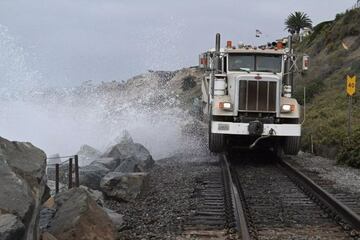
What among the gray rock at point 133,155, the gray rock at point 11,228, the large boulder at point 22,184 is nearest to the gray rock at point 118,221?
the large boulder at point 22,184

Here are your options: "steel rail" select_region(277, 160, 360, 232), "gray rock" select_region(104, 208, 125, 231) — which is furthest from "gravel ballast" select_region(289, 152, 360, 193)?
"gray rock" select_region(104, 208, 125, 231)

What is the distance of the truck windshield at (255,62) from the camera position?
16359mm

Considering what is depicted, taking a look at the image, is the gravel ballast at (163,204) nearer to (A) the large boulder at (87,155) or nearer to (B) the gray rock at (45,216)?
(B) the gray rock at (45,216)

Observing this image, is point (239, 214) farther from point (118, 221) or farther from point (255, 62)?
point (255, 62)

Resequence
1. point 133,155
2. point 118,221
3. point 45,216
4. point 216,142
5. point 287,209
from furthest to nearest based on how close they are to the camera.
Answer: point 133,155, point 216,142, point 287,209, point 118,221, point 45,216

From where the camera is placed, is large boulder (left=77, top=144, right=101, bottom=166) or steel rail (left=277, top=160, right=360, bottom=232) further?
large boulder (left=77, top=144, right=101, bottom=166)

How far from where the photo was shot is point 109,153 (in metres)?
18.0

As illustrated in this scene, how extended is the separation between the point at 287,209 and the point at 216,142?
243 inches

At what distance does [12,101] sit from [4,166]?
32.9 metres

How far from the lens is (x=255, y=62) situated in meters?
16.4

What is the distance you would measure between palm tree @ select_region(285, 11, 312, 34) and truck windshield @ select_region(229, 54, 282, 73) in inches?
2598

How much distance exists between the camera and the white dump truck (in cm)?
1509

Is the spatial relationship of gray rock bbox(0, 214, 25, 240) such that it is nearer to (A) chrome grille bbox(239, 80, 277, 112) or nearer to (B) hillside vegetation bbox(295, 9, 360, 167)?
(A) chrome grille bbox(239, 80, 277, 112)

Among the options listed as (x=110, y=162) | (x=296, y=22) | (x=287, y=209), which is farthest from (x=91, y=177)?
(x=296, y=22)
